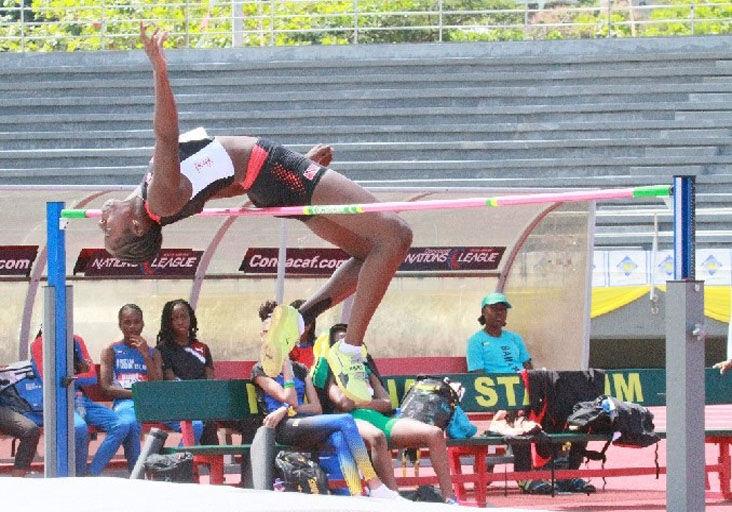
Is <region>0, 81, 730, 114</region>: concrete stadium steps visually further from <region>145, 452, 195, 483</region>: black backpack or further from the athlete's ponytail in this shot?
the athlete's ponytail

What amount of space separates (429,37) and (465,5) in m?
3.27

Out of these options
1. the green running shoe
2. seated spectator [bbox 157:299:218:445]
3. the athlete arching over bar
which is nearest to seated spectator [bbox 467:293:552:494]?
seated spectator [bbox 157:299:218:445]

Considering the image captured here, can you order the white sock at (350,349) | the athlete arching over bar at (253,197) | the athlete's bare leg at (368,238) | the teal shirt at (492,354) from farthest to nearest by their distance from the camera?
the teal shirt at (492,354)
the white sock at (350,349)
the athlete's bare leg at (368,238)
the athlete arching over bar at (253,197)

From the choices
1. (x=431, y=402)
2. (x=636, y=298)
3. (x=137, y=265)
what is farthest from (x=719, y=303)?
(x=431, y=402)

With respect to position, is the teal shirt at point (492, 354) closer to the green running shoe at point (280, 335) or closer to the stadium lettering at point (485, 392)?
the stadium lettering at point (485, 392)

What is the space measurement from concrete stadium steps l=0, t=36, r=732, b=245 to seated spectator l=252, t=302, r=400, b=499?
10802mm

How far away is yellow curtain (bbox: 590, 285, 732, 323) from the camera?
17.2m

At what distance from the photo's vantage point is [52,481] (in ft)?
16.3

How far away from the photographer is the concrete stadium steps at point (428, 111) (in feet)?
65.0

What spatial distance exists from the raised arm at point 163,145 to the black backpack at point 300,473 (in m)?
2.58

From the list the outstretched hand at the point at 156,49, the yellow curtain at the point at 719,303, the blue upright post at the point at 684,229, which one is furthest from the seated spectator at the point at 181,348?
the yellow curtain at the point at 719,303

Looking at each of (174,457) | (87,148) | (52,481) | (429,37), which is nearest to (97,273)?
(174,457)

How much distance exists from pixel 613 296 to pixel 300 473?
9.80 meters

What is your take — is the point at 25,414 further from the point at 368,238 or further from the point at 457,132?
the point at 457,132
